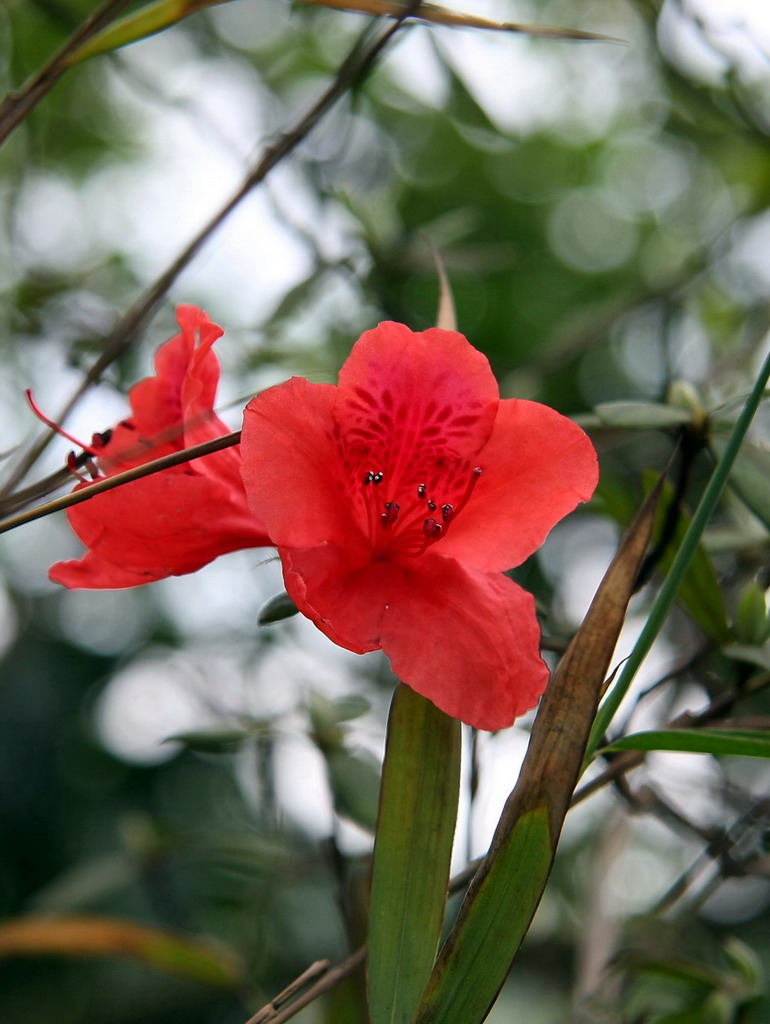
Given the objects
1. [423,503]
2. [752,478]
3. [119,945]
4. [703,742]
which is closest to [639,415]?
[752,478]

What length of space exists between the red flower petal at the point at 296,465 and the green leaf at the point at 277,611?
0.23 feet

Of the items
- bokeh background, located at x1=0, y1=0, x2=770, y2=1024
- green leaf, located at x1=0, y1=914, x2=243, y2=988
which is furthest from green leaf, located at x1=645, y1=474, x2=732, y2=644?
green leaf, located at x1=0, y1=914, x2=243, y2=988

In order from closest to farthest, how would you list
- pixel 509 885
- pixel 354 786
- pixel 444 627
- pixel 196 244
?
pixel 509 885 < pixel 444 627 < pixel 196 244 < pixel 354 786

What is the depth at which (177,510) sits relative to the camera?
2.15 feet

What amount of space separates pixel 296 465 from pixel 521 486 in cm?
15

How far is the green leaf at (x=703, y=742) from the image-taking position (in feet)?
1.77

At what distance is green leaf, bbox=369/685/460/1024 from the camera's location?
55cm

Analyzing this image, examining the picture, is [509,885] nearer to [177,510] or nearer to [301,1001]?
[301,1001]

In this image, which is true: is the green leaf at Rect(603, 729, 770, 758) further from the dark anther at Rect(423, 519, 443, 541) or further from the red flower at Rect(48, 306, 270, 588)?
the red flower at Rect(48, 306, 270, 588)

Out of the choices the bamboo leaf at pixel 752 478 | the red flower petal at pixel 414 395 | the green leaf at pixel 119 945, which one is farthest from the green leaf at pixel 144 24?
the green leaf at pixel 119 945

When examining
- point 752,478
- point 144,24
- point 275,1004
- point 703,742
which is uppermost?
point 144,24

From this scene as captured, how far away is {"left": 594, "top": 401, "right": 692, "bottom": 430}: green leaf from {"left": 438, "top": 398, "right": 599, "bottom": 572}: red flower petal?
0.15 m

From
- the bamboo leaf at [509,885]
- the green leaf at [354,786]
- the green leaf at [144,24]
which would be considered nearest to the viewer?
the bamboo leaf at [509,885]

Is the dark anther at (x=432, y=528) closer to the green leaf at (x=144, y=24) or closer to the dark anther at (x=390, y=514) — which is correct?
the dark anther at (x=390, y=514)
